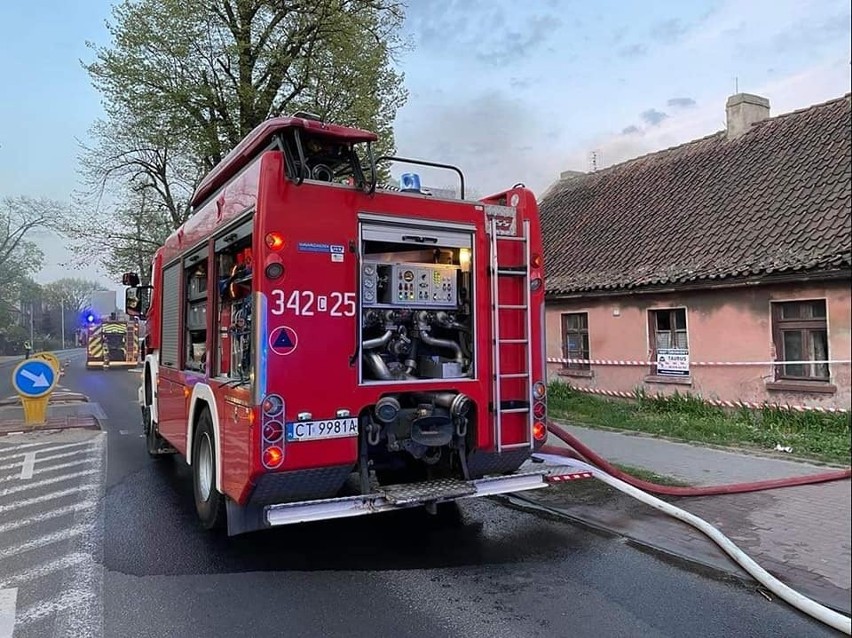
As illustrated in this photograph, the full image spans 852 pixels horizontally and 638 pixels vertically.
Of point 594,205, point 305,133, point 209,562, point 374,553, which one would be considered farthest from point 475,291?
point 594,205

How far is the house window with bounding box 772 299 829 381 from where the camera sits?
9.92 metres

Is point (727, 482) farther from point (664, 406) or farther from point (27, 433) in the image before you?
point (27, 433)

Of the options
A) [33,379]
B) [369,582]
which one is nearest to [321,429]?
[369,582]

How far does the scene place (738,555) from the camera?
495 centimetres

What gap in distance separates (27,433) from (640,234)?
13.0 meters

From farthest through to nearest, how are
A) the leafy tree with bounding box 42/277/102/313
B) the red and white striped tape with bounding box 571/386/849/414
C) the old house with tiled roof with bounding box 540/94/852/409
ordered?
the leafy tree with bounding box 42/277/102/313, the old house with tiled roof with bounding box 540/94/852/409, the red and white striped tape with bounding box 571/386/849/414

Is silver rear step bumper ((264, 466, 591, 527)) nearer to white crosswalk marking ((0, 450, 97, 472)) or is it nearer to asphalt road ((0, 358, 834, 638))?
asphalt road ((0, 358, 834, 638))

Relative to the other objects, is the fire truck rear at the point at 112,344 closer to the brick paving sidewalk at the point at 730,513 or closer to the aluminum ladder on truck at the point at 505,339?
the brick paving sidewalk at the point at 730,513

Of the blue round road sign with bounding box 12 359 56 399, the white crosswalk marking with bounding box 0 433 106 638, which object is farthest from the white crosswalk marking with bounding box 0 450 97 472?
the blue round road sign with bounding box 12 359 56 399

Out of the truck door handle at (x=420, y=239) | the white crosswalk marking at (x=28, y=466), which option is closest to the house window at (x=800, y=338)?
the truck door handle at (x=420, y=239)

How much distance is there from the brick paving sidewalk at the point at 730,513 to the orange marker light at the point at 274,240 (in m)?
3.68

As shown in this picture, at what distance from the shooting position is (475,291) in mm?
5688

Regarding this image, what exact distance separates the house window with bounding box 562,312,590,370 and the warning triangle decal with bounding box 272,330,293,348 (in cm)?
1127

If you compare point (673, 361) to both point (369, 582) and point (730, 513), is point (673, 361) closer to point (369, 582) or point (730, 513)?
point (730, 513)
